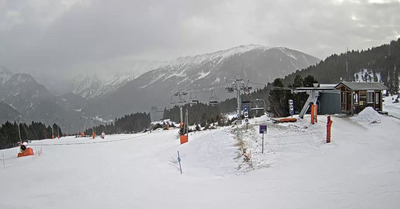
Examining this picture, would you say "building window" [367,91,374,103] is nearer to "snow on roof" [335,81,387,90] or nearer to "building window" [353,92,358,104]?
"snow on roof" [335,81,387,90]

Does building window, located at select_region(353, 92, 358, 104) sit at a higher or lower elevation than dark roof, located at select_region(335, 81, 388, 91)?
lower

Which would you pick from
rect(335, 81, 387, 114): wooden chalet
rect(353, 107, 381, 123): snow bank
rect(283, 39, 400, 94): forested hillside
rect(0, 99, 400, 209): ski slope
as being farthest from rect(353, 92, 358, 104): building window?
rect(283, 39, 400, 94): forested hillside

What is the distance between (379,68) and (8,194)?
140646 millimetres

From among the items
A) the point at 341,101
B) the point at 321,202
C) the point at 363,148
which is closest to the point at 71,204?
the point at 321,202

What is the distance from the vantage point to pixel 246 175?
54.6 ft

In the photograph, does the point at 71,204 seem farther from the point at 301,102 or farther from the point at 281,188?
the point at 301,102

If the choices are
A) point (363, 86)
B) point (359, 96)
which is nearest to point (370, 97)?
point (363, 86)

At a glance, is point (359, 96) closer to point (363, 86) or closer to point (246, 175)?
point (363, 86)

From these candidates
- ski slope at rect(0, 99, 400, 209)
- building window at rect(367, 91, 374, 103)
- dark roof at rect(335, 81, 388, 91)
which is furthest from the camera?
building window at rect(367, 91, 374, 103)

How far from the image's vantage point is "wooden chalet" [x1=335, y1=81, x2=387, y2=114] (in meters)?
32.2

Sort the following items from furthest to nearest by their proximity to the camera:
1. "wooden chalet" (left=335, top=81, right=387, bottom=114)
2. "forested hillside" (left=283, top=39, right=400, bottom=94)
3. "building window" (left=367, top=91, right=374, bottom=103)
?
1. "forested hillside" (left=283, top=39, right=400, bottom=94)
2. "building window" (left=367, top=91, right=374, bottom=103)
3. "wooden chalet" (left=335, top=81, right=387, bottom=114)

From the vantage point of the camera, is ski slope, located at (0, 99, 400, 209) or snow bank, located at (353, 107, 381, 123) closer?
ski slope, located at (0, 99, 400, 209)

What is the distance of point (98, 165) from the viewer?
2320 cm

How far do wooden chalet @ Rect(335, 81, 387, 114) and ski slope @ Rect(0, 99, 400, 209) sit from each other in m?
4.79
